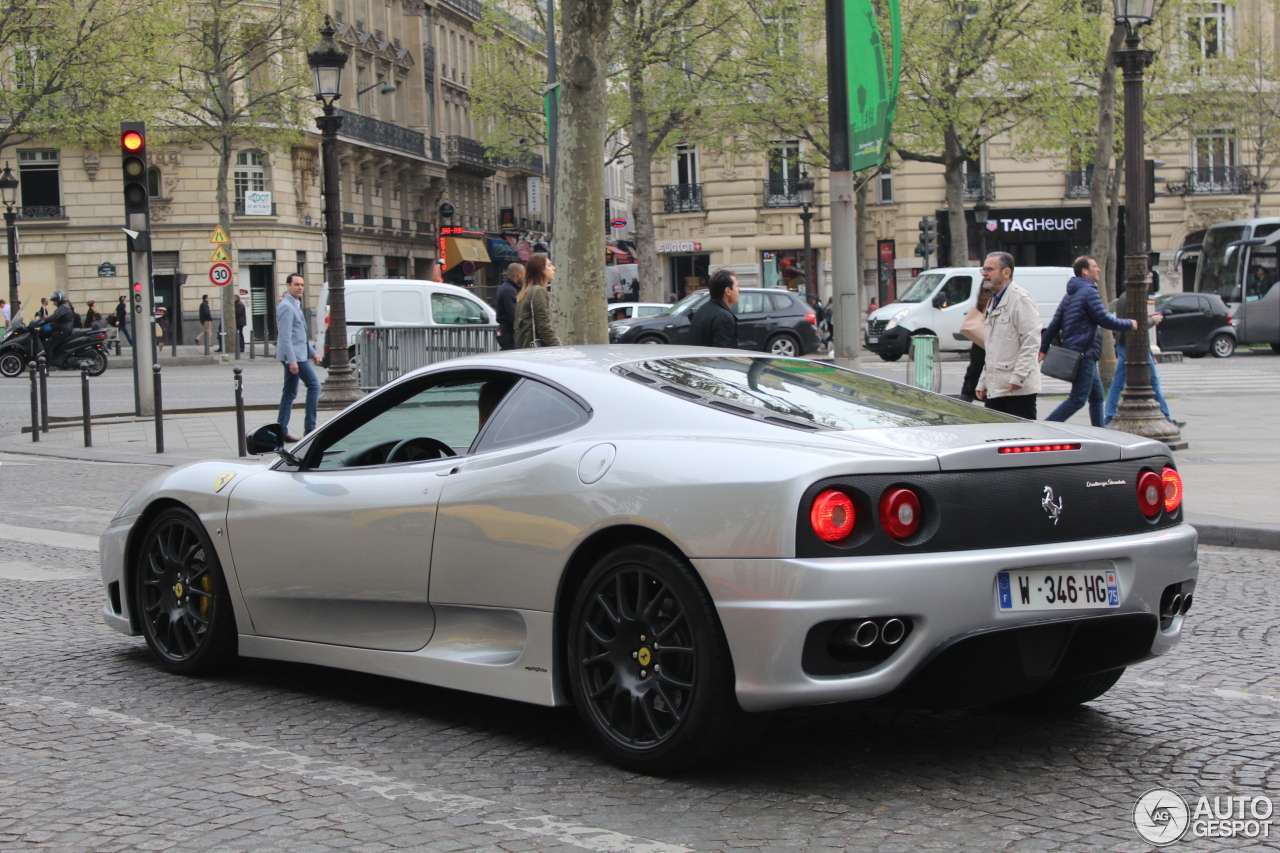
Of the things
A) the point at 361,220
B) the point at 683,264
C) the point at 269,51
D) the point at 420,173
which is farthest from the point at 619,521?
the point at 420,173

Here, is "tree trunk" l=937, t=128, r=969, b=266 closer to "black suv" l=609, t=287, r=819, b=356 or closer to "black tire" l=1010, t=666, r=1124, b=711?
"black suv" l=609, t=287, r=819, b=356

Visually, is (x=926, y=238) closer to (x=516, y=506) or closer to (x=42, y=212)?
(x=42, y=212)

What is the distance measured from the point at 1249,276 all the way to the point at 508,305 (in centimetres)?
2656

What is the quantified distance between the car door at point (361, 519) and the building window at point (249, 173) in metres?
47.3

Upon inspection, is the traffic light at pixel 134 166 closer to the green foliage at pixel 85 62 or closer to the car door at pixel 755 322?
the car door at pixel 755 322

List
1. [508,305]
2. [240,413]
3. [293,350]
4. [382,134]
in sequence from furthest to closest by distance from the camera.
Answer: [382,134] < [508,305] < [293,350] < [240,413]

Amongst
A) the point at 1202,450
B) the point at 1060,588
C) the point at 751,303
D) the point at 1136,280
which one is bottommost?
the point at 1202,450

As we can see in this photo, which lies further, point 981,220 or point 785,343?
point 981,220

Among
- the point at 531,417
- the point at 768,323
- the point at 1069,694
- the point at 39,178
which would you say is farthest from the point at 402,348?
the point at 39,178

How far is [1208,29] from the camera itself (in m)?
48.1

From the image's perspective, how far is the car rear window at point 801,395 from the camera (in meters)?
4.40

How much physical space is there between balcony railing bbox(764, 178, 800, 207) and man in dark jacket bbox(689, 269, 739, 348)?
42.4 metres

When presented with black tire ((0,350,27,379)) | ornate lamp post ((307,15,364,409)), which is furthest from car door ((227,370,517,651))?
black tire ((0,350,27,379))

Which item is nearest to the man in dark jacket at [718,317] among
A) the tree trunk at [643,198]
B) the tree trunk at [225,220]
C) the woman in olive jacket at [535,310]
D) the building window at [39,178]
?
the woman in olive jacket at [535,310]
